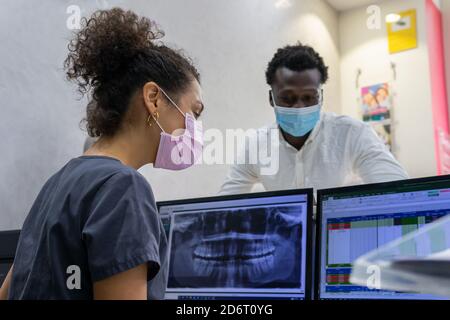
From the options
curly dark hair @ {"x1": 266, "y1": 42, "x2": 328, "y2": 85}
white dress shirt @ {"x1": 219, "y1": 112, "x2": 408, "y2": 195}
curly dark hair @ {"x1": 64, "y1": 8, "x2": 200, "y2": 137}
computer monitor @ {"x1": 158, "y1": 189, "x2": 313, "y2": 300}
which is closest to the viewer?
curly dark hair @ {"x1": 64, "y1": 8, "x2": 200, "y2": 137}

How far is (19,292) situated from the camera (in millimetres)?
849

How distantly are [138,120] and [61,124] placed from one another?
0.98 meters

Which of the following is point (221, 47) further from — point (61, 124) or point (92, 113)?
point (92, 113)

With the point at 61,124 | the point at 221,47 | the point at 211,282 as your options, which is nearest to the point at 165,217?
the point at 211,282

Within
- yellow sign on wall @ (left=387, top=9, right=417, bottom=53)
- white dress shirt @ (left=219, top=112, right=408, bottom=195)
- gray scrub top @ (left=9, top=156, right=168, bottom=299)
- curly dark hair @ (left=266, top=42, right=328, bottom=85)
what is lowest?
gray scrub top @ (left=9, top=156, right=168, bottom=299)

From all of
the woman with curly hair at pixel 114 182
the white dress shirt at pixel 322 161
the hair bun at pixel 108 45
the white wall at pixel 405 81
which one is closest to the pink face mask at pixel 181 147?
the woman with curly hair at pixel 114 182

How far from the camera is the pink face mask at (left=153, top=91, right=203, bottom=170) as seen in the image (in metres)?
1.07

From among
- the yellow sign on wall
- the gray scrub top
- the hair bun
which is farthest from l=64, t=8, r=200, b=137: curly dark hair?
the yellow sign on wall

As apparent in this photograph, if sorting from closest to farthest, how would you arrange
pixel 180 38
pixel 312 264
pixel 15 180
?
pixel 312 264 < pixel 15 180 < pixel 180 38

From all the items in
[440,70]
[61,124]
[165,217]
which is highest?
[440,70]

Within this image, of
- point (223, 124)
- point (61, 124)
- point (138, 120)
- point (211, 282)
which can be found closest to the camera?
point (138, 120)

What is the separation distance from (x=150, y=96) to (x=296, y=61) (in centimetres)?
114

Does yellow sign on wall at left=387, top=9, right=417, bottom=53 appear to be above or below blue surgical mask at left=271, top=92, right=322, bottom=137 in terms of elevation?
above

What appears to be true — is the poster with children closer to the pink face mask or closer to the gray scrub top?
the pink face mask
